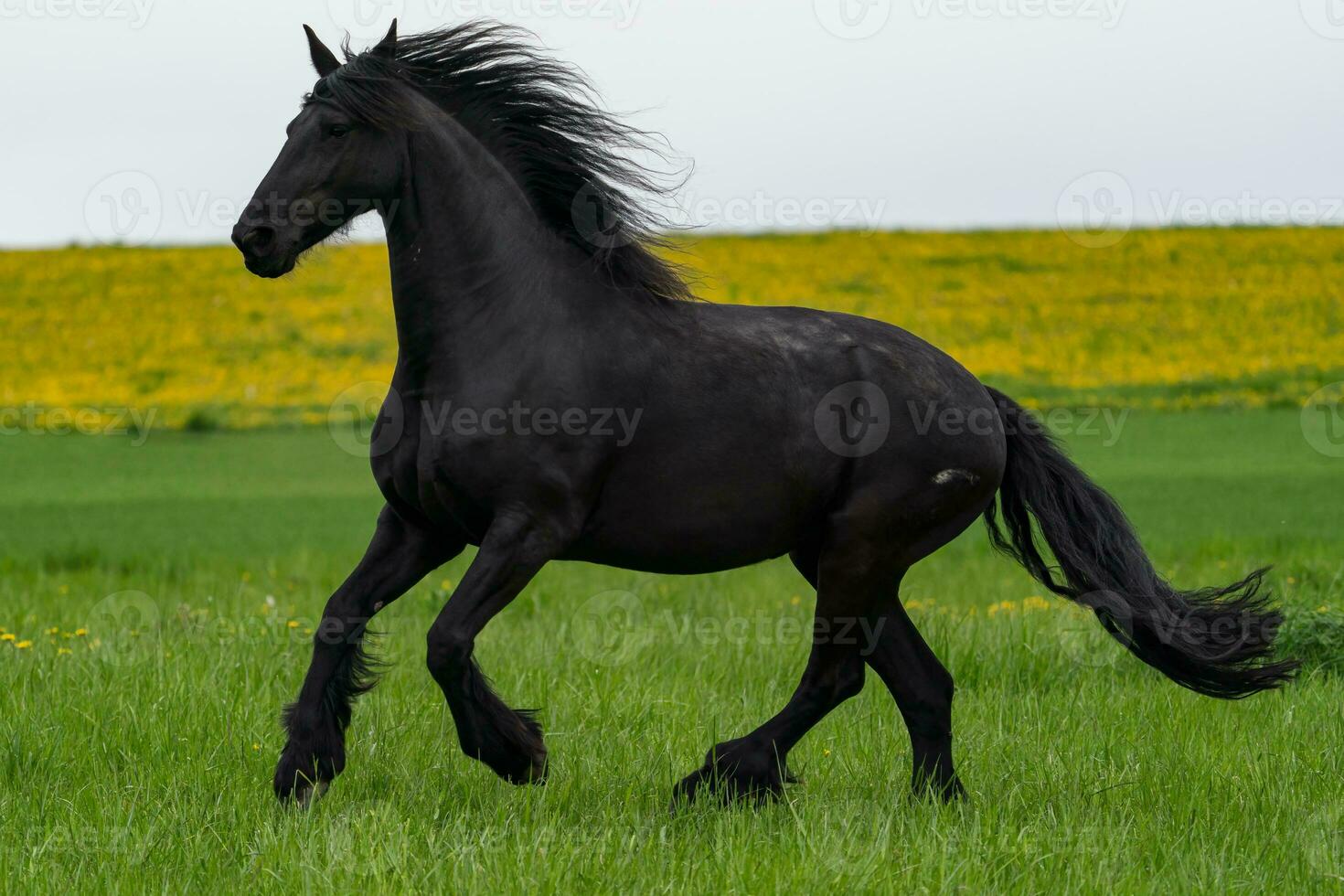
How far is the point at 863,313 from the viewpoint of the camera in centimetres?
2545

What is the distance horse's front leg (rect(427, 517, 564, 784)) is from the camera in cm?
397

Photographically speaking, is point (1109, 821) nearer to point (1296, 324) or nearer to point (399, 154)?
point (399, 154)

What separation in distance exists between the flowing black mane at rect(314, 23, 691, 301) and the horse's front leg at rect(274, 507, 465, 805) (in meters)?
1.06

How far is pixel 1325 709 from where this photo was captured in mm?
5547

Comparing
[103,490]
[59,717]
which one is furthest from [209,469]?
[59,717]

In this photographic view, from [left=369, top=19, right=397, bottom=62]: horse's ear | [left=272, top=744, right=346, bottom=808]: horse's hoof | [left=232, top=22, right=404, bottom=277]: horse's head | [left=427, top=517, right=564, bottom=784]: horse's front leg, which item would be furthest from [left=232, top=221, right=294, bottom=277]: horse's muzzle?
[left=272, top=744, right=346, bottom=808]: horse's hoof

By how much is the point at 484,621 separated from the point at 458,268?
1.11 meters

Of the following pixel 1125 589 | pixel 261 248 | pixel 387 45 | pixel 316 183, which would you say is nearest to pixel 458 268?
pixel 316 183

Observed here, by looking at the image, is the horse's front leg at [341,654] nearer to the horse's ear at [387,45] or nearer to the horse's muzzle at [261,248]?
the horse's muzzle at [261,248]

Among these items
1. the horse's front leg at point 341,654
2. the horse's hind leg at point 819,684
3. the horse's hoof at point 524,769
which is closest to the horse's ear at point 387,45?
the horse's front leg at point 341,654

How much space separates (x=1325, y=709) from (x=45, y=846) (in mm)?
4686

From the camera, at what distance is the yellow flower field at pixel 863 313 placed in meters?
22.6

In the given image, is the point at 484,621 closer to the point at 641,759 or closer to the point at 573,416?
the point at 573,416

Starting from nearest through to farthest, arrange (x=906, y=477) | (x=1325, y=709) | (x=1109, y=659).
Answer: (x=906, y=477) → (x=1325, y=709) → (x=1109, y=659)
